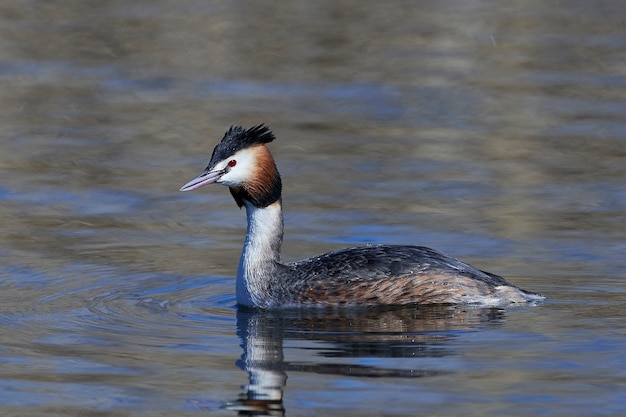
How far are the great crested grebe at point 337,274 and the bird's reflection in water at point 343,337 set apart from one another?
0.29 ft

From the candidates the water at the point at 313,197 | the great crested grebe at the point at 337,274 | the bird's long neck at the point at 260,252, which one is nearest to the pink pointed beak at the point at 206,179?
the great crested grebe at the point at 337,274

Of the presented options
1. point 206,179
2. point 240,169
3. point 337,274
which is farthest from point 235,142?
point 337,274

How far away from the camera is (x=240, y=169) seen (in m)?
9.99

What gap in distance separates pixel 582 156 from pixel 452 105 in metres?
2.48

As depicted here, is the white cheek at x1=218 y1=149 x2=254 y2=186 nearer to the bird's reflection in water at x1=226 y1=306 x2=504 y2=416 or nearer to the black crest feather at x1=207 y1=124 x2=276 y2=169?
the black crest feather at x1=207 y1=124 x2=276 y2=169

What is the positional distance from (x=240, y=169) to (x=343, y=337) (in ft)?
5.02

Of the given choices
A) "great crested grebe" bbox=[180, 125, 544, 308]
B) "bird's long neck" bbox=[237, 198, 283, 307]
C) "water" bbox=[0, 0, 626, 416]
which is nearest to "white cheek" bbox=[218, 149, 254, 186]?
"great crested grebe" bbox=[180, 125, 544, 308]

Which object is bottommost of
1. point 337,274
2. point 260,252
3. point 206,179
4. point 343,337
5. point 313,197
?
point 343,337

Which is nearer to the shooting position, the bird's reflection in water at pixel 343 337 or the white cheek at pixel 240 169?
the bird's reflection in water at pixel 343 337

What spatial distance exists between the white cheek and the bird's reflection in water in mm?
874

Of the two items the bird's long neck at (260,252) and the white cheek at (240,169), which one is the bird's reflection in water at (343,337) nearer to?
the bird's long neck at (260,252)

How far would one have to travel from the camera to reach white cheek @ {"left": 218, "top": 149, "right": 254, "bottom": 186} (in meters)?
9.95

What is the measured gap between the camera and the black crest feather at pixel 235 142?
389 inches

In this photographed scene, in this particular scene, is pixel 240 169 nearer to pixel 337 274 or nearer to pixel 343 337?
pixel 337 274
